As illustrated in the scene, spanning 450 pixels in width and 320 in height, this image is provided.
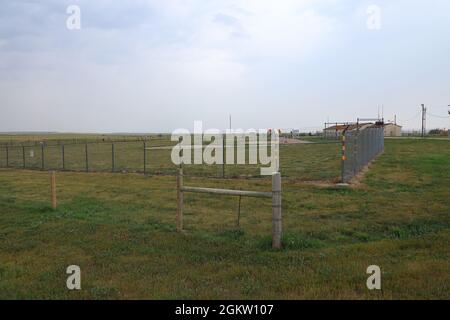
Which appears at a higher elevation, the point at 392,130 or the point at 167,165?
the point at 392,130

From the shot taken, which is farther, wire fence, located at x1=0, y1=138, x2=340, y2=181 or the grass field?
wire fence, located at x1=0, y1=138, x2=340, y2=181

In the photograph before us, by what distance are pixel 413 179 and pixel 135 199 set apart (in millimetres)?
9589

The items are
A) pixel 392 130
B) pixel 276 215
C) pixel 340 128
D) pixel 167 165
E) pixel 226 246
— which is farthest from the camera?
pixel 392 130

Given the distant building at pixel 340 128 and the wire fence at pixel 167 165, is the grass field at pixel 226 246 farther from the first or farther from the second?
the distant building at pixel 340 128

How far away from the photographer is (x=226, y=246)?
21.3ft

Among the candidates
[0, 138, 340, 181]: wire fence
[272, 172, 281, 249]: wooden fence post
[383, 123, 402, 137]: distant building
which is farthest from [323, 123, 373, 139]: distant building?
[383, 123, 402, 137]: distant building

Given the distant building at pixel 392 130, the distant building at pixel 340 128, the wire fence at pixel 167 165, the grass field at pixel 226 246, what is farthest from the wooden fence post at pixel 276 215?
the distant building at pixel 392 130

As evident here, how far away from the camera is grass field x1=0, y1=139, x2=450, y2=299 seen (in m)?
4.69

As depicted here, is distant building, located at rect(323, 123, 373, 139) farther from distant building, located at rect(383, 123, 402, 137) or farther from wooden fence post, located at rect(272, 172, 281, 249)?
distant building, located at rect(383, 123, 402, 137)

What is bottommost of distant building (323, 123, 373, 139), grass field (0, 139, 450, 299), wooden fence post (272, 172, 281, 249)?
grass field (0, 139, 450, 299)

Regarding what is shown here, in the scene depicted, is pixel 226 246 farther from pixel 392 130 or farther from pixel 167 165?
pixel 392 130

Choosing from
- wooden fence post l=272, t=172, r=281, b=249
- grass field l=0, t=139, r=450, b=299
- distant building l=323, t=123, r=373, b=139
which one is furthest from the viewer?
distant building l=323, t=123, r=373, b=139

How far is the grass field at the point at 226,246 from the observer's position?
4691mm

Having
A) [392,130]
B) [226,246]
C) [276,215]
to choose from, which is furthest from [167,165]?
[392,130]
